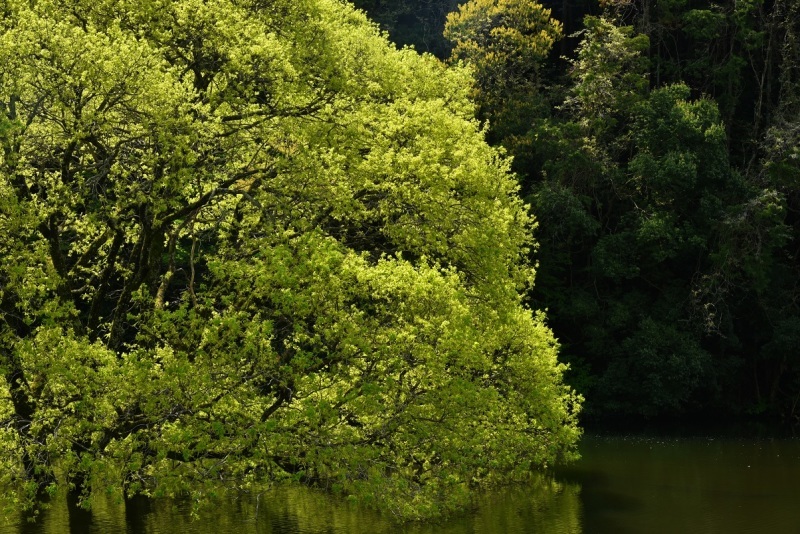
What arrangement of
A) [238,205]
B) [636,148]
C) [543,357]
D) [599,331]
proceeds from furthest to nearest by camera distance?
[636,148] < [599,331] < [543,357] < [238,205]

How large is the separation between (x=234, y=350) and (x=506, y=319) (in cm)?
844

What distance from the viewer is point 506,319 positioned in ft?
89.1

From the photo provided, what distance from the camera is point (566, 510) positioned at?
28.8 meters

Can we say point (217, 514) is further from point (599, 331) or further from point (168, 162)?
point (599, 331)

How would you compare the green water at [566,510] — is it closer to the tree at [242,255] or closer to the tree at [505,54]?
the tree at [242,255]

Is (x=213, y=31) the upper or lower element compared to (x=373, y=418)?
upper

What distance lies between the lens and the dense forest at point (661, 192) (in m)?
48.4

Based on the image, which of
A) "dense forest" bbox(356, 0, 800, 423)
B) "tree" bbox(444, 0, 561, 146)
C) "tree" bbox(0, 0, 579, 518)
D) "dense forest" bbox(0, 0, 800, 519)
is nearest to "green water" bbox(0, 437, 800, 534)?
"dense forest" bbox(0, 0, 800, 519)

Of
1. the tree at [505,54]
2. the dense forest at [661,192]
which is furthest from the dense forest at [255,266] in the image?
the tree at [505,54]

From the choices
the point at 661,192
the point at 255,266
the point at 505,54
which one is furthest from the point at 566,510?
the point at 505,54

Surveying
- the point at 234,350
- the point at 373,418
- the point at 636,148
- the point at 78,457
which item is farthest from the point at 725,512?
the point at 636,148

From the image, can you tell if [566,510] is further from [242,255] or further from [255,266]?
[255,266]

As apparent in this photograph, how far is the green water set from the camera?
84.9 ft

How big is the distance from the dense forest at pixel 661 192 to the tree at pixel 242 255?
23.5m
